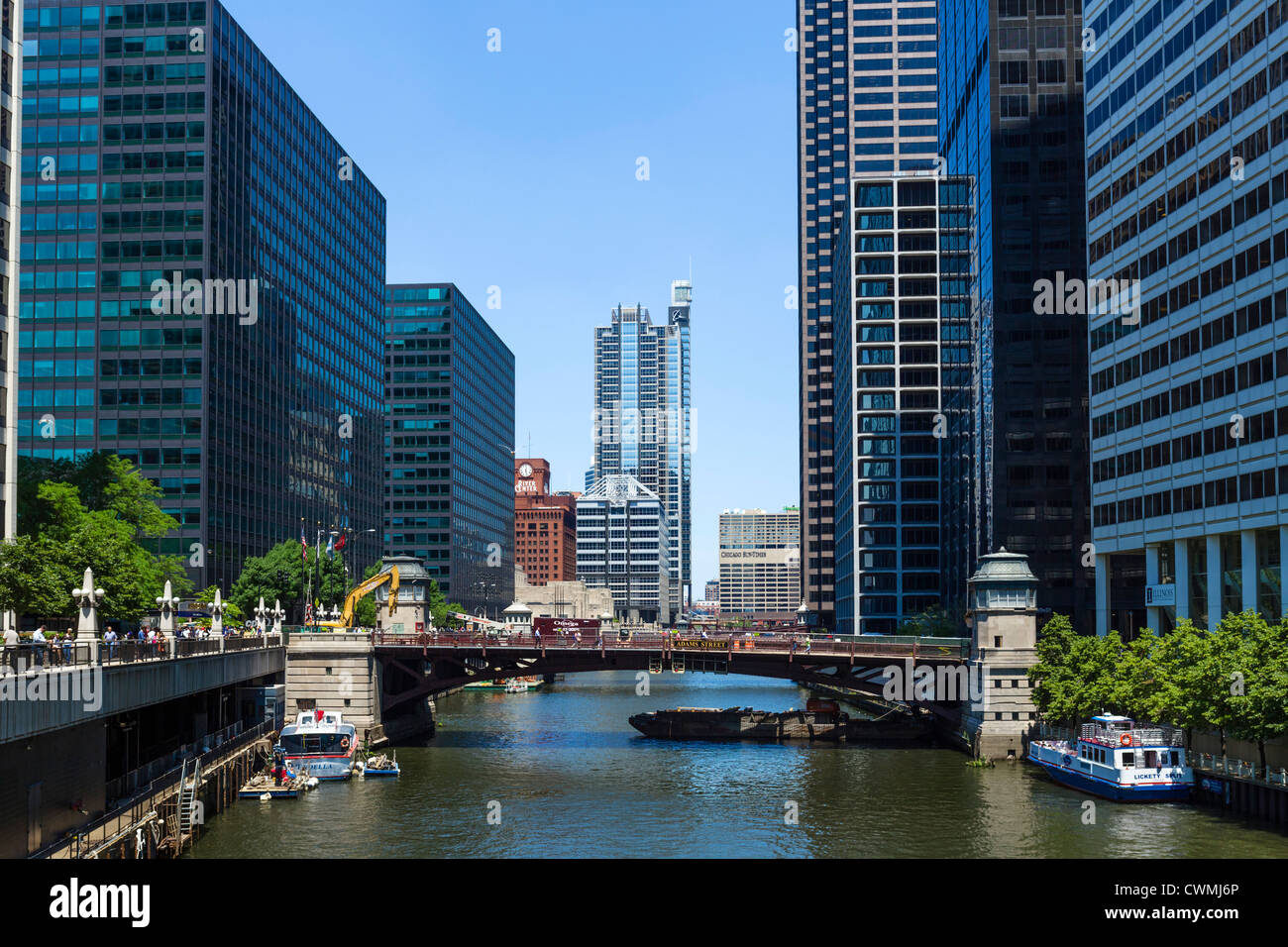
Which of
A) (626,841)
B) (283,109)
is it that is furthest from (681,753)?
(283,109)

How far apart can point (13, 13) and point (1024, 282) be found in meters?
79.9

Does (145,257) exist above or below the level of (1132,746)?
above

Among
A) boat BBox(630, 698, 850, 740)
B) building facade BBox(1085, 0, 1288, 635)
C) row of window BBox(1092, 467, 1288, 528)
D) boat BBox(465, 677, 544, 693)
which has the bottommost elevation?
boat BBox(465, 677, 544, 693)

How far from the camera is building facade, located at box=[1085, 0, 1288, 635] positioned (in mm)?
64938

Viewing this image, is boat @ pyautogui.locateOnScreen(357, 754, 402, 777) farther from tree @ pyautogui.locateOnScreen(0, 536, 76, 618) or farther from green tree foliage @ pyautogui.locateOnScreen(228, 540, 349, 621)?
green tree foliage @ pyautogui.locateOnScreen(228, 540, 349, 621)

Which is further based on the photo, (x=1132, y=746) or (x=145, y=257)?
(x=145, y=257)

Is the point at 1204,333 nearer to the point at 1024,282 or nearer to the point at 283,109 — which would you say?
the point at 1024,282

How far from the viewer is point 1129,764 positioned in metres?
57.9

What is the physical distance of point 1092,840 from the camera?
49156 mm

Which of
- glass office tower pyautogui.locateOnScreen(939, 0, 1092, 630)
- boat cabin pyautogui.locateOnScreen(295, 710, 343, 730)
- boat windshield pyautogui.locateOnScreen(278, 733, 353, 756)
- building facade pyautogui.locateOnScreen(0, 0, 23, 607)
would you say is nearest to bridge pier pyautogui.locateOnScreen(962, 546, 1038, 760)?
glass office tower pyautogui.locateOnScreen(939, 0, 1092, 630)

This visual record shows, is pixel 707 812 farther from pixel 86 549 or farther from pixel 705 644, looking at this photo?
pixel 86 549

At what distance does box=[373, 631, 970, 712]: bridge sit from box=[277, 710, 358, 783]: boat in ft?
43.9

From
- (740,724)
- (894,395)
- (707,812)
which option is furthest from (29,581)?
(894,395)

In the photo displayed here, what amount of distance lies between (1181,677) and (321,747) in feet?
146
